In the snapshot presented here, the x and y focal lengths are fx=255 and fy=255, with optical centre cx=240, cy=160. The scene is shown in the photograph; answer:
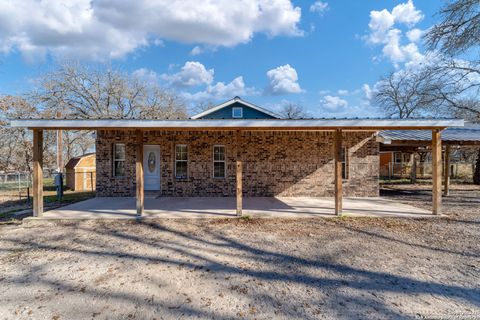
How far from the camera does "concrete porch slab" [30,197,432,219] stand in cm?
732

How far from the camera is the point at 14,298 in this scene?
3.21m

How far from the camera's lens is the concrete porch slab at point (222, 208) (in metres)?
7.32

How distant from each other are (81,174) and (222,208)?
35.8 feet

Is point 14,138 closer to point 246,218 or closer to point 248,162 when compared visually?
point 248,162

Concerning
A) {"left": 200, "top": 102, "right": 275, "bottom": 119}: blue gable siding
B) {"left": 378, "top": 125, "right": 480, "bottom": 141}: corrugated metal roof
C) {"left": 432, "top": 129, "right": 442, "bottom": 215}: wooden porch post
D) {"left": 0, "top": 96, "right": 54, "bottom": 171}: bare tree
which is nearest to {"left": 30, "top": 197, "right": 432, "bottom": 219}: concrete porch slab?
{"left": 432, "top": 129, "right": 442, "bottom": 215}: wooden porch post

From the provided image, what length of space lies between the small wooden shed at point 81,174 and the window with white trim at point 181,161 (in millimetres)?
6798

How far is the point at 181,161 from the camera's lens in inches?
416

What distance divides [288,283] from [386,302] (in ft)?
3.97

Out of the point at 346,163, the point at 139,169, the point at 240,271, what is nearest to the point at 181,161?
the point at 139,169

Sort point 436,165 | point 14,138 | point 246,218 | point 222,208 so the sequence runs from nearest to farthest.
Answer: point 246,218, point 436,165, point 222,208, point 14,138

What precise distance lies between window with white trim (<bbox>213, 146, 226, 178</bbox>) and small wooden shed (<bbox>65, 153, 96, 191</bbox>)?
814cm

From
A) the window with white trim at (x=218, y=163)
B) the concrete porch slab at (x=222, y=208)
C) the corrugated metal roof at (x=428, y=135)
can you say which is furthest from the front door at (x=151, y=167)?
the corrugated metal roof at (x=428, y=135)

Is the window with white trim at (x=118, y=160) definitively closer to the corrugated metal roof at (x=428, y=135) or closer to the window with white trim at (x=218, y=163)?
the window with white trim at (x=218, y=163)

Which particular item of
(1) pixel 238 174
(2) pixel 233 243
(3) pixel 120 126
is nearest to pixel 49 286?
(2) pixel 233 243
